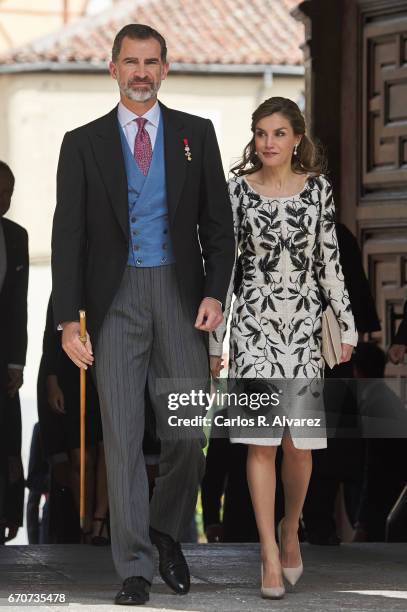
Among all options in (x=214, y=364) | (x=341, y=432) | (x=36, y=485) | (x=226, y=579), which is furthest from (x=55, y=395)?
(x=214, y=364)

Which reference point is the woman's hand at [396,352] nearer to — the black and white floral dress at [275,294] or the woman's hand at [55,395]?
the woman's hand at [55,395]

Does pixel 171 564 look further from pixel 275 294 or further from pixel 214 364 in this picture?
pixel 275 294

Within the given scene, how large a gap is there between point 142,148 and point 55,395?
8.45 feet

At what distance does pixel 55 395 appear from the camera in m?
8.18

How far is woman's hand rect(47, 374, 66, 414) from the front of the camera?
322 inches

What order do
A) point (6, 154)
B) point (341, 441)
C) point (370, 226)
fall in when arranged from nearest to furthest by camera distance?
point (341, 441)
point (370, 226)
point (6, 154)

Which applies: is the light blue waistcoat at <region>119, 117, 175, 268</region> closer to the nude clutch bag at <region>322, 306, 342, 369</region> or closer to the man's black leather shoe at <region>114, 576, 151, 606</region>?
the nude clutch bag at <region>322, 306, 342, 369</region>

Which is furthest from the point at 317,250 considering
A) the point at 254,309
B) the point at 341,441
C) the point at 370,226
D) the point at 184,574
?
the point at 370,226

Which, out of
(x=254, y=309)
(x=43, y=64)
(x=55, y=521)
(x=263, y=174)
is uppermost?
(x=43, y=64)

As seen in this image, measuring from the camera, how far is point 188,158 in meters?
5.84

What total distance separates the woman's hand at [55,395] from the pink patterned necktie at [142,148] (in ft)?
8.43

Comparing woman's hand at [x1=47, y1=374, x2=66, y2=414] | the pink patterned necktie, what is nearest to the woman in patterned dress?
the pink patterned necktie

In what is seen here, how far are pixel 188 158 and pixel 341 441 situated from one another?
112 inches

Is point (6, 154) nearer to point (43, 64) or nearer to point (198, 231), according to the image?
point (43, 64)
